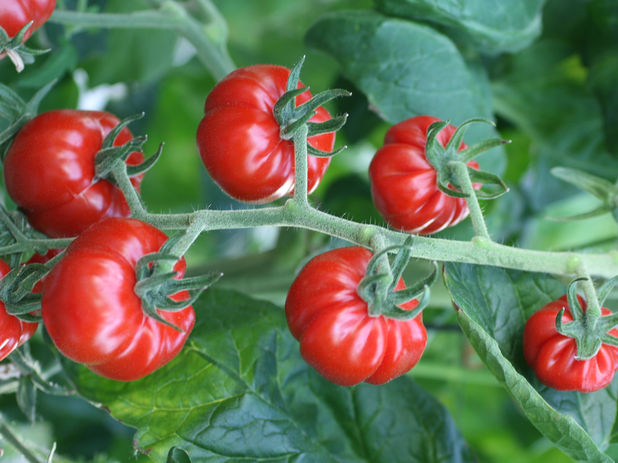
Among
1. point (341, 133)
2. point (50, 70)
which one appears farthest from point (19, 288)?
point (341, 133)

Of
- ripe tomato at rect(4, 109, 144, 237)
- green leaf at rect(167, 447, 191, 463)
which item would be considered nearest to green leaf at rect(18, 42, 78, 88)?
ripe tomato at rect(4, 109, 144, 237)

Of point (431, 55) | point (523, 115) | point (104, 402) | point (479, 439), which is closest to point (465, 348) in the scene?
point (479, 439)

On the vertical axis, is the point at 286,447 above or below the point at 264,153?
below

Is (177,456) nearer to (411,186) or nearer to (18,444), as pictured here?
(18,444)

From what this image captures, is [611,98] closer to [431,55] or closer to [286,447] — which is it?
[431,55]

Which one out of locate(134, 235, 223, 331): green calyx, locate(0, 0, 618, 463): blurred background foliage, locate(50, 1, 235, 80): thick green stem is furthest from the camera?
locate(0, 0, 618, 463): blurred background foliage

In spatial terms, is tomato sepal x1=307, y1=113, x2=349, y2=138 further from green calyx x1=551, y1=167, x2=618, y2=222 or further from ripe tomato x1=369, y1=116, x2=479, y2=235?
green calyx x1=551, y1=167, x2=618, y2=222

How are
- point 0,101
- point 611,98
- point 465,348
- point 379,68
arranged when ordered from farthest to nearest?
point 465,348 → point 611,98 → point 379,68 → point 0,101
